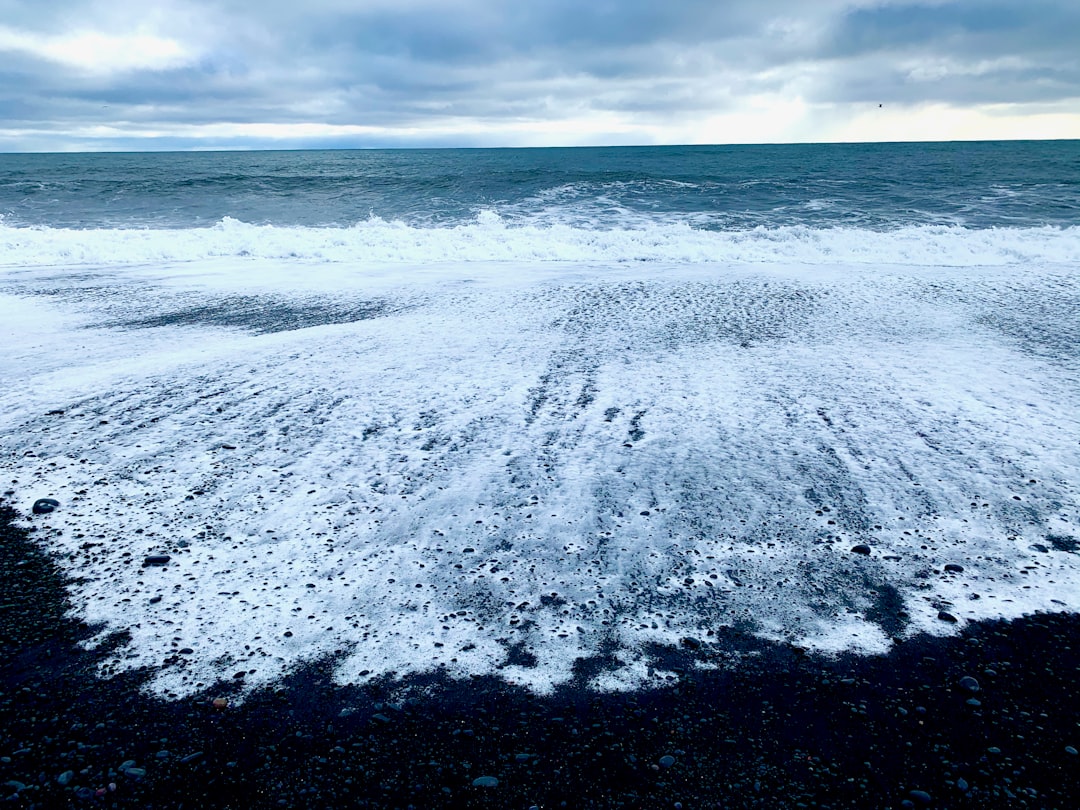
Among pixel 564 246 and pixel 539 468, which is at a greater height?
pixel 564 246

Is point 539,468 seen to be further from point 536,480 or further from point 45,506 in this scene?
point 45,506

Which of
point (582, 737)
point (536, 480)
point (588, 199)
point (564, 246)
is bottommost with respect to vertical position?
point (582, 737)

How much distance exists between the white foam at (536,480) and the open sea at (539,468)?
2 centimetres

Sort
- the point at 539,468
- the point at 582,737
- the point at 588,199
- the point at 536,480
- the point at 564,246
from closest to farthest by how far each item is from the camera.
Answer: the point at 582,737 → the point at 536,480 → the point at 539,468 → the point at 564,246 → the point at 588,199

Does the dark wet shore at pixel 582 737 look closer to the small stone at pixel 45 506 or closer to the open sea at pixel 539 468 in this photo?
the open sea at pixel 539 468

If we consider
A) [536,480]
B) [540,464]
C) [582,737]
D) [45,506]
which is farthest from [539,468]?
[45,506]

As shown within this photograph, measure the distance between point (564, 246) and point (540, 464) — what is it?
395 inches

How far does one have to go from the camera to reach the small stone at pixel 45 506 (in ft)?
12.5

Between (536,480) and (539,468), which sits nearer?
(536,480)

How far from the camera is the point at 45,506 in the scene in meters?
3.86

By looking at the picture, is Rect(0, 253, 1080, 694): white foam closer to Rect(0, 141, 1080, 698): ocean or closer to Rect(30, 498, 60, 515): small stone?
Rect(0, 141, 1080, 698): ocean

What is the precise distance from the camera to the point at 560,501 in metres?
4.04

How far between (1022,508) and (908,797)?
7.94 feet

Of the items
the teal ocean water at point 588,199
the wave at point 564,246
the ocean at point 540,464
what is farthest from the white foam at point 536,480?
the teal ocean water at point 588,199
